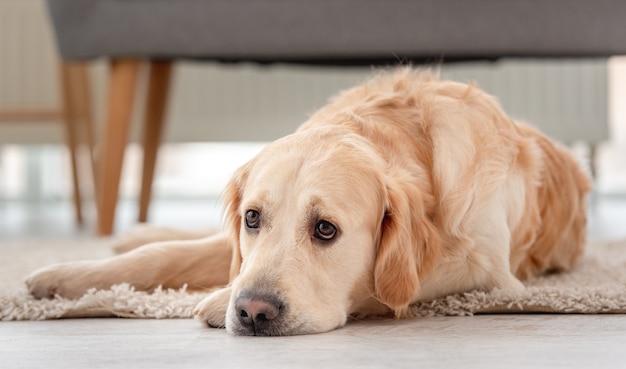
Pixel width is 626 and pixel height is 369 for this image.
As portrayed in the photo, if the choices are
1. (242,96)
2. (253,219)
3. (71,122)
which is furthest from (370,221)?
(242,96)

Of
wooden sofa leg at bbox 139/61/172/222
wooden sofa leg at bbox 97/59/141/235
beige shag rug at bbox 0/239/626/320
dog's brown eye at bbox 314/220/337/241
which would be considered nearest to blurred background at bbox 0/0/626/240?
wooden sofa leg at bbox 139/61/172/222

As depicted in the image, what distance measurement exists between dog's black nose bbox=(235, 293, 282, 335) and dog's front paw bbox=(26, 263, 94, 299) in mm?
501

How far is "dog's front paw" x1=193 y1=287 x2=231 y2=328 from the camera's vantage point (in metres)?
1.46

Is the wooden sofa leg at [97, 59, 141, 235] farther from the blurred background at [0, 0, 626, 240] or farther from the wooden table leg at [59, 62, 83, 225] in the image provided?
the blurred background at [0, 0, 626, 240]

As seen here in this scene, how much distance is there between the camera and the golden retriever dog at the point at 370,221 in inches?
54.3

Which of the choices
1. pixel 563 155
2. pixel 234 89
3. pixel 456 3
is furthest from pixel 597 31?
pixel 234 89

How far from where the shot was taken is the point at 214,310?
4.79ft

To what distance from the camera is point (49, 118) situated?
14.0 feet

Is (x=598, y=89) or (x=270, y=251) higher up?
(x=598, y=89)

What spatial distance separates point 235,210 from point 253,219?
0.18m

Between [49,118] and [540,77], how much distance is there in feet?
9.01

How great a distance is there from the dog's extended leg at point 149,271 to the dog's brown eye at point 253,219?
1.00 ft

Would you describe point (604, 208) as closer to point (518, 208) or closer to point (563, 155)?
point (563, 155)

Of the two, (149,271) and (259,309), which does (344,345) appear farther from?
(149,271)
